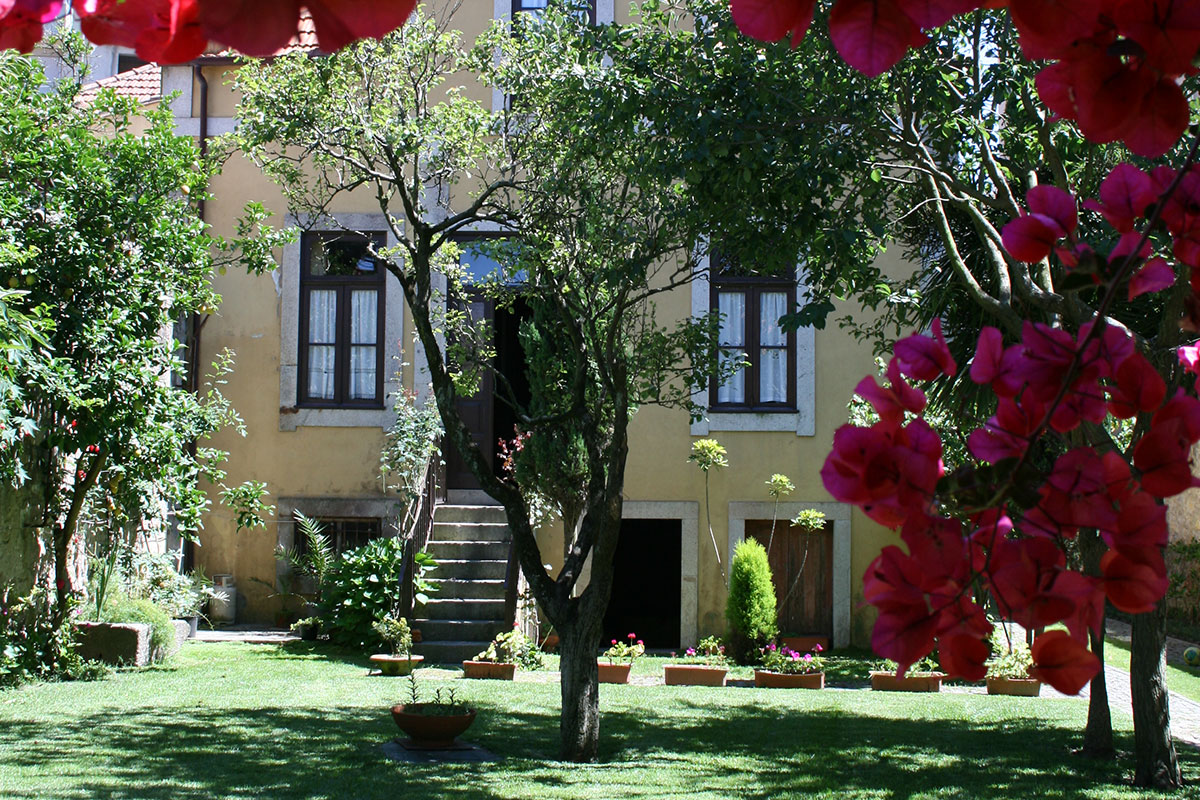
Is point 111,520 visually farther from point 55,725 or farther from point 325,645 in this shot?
point 55,725

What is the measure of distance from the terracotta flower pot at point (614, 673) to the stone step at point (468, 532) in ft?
9.08

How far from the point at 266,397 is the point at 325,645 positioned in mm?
3346

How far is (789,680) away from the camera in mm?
10766

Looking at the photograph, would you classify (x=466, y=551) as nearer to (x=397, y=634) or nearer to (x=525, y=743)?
(x=397, y=634)

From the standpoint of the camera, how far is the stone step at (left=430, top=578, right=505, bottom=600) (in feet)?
40.1

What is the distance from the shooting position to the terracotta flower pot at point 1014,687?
1045cm

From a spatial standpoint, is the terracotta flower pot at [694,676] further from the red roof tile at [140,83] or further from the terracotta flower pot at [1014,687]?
the red roof tile at [140,83]

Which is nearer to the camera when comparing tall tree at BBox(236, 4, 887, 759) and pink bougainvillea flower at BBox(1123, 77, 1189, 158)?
pink bougainvillea flower at BBox(1123, 77, 1189, 158)

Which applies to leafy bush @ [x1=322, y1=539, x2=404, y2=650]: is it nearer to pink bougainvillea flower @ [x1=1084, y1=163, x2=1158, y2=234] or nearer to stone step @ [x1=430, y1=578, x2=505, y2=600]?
stone step @ [x1=430, y1=578, x2=505, y2=600]

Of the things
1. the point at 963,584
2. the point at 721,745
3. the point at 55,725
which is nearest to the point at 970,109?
the point at 721,745

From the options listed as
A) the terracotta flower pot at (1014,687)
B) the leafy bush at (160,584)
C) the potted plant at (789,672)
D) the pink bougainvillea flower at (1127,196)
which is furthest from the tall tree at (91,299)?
the pink bougainvillea flower at (1127,196)

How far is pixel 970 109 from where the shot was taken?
22.2ft

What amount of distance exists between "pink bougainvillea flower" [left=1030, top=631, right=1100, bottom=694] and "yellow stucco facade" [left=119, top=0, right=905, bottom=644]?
12.1 meters

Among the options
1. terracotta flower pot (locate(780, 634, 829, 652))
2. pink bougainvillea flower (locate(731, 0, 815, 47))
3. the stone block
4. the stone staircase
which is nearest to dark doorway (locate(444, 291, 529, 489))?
the stone staircase
